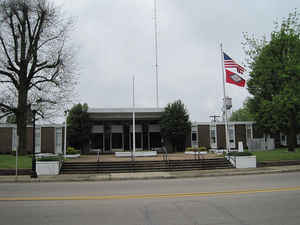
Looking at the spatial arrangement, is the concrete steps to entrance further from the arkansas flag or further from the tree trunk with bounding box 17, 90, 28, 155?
the tree trunk with bounding box 17, 90, 28, 155

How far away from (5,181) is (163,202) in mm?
11053

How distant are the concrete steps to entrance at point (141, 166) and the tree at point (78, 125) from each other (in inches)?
489

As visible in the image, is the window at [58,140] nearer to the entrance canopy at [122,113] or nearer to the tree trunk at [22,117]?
the entrance canopy at [122,113]

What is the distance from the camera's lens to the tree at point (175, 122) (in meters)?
31.5

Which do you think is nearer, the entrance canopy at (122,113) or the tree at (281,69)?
the tree at (281,69)

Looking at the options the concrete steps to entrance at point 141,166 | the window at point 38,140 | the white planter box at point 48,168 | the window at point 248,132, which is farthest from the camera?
the window at point 248,132

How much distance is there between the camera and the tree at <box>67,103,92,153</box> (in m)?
30.9

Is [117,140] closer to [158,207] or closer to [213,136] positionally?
[213,136]

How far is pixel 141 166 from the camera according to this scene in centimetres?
1880

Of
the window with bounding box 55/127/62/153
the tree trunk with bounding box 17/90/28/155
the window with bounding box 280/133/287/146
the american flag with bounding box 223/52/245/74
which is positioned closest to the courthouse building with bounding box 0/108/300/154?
the window with bounding box 55/127/62/153

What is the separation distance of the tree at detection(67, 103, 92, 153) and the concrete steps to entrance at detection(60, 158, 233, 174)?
1242 cm

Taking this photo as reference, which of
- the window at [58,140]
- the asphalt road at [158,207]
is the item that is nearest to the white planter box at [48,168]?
the asphalt road at [158,207]

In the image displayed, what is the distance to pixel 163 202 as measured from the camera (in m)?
8.29

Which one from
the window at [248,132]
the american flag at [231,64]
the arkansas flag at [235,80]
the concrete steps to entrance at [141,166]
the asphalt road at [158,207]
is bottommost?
the concrete steps to entrance at [141,166]
